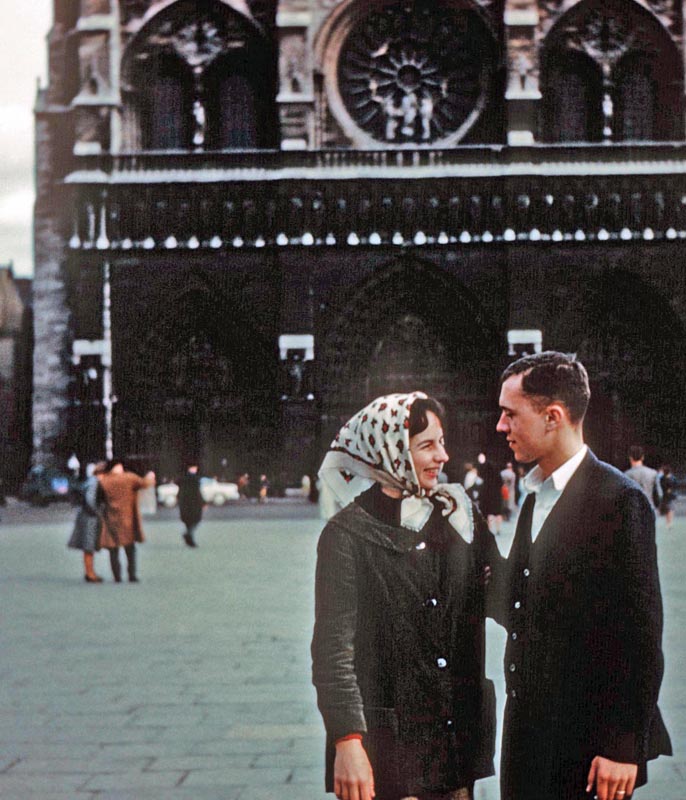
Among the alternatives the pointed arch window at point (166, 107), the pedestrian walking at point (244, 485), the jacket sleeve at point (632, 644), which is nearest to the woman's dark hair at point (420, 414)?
the jacket sleeve at point (632, 644)

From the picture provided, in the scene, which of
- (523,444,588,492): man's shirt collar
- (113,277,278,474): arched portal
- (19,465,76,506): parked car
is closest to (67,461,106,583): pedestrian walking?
(523,444,588,492): man's shirt collar

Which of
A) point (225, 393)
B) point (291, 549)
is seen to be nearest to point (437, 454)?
point (291, 549)

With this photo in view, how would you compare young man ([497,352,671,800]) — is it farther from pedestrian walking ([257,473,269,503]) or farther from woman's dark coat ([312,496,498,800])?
pedestrian walking ([257,473,269,503])

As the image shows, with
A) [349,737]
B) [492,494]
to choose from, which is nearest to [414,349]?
[492,494]

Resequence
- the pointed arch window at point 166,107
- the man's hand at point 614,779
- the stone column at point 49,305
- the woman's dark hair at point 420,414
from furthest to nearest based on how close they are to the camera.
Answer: the stone column at point 49,305 < the pointed arch window at point 166,107 < the woman's dark hair at point 420,414 < the man's hand at point 614,779

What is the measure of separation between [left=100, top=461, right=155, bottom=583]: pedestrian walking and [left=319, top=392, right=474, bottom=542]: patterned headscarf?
10596 millimetres

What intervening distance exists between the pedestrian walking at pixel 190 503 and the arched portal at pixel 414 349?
13.0 metres

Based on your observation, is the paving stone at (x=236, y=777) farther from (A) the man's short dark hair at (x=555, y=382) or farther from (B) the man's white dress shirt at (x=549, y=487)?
(A) the man's short dark hair at (x=555, y=382)

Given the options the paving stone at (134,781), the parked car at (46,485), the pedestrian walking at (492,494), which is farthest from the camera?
the parked car at (46,485)

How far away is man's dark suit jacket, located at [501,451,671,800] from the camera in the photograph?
125 inches

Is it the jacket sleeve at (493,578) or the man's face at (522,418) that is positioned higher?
the man's face at (522,418)

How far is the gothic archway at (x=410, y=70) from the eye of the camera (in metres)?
32.1

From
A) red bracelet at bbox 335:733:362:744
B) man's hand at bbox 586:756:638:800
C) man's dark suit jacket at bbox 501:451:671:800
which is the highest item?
man's dark suit jacket at bbox 501:451:671:800

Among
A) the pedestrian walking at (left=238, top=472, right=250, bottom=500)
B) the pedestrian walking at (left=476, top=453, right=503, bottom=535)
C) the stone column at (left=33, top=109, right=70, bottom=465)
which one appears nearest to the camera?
the pedestrian walking at (left=476, top=453, right=503, bottom=535)
